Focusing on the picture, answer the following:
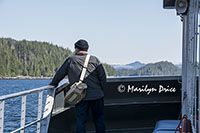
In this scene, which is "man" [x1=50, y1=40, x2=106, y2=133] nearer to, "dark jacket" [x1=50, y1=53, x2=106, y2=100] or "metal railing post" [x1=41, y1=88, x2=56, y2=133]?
"dark jacket" [x1=50, y1=53, x2=106, y2=100]

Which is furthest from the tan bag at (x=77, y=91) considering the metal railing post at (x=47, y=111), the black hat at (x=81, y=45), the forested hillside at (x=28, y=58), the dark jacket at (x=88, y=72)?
the forested hillside at (x=28, y=58)

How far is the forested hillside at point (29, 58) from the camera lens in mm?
150250

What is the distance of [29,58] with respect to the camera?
15575cm

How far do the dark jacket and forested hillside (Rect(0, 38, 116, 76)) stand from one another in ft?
465

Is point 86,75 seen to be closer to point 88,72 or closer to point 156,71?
point 88,72

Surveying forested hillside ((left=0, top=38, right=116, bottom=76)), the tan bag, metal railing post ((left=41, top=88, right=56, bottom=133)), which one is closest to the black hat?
the tan bag

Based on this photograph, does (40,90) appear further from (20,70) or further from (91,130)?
(20,70)

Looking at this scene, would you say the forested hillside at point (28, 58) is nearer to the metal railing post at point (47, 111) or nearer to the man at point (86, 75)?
the metal railing post at point (47, 111)

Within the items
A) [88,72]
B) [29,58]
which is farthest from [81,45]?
[29,58]

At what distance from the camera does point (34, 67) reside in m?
153

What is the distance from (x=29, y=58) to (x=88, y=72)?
504ft

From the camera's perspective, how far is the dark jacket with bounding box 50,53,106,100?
4.57 m

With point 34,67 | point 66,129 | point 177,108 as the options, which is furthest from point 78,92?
point 34,67

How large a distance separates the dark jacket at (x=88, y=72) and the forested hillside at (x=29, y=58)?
141788 mm
